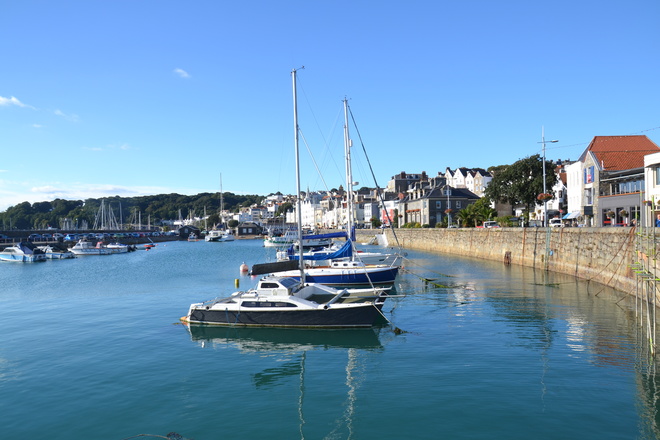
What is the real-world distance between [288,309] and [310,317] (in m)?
1.14

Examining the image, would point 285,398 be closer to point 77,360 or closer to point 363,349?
point 363,349

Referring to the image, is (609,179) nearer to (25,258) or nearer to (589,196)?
(589,196)

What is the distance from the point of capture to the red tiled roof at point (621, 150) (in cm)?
5662

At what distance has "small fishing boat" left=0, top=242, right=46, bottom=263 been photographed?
8825cm

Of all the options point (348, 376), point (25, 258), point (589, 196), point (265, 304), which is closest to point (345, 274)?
point (265, 304)

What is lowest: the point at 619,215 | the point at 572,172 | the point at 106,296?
the point at 106,296

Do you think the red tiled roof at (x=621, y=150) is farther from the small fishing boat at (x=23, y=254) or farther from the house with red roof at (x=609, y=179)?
the small fishing boat at (x=23, y=254)

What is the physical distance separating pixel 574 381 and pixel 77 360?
19.4 m

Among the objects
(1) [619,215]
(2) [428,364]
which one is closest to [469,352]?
(2) [428,364]

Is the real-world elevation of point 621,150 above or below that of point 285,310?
above

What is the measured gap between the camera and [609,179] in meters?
54.9

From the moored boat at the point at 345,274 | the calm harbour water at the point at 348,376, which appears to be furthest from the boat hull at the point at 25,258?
the moored boat at the point at 345,274

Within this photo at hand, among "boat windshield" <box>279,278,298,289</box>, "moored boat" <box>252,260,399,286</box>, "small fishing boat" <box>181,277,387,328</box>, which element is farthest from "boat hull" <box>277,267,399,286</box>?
"small fishing boat" <box>181,277,387,328</box>

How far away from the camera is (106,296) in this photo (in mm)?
40219
